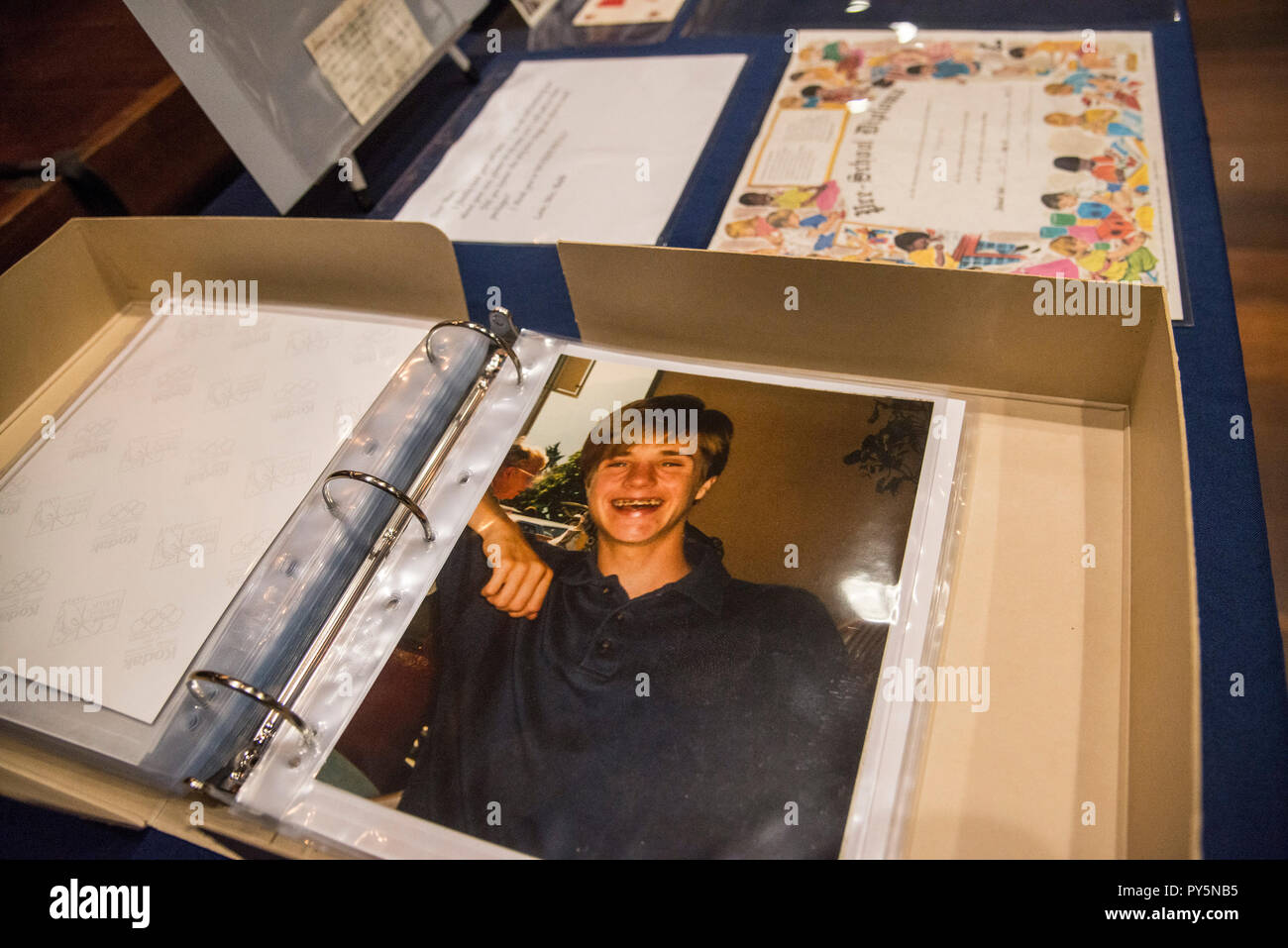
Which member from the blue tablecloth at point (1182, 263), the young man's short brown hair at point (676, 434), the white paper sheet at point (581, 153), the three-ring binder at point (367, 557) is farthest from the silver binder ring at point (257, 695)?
the white paper sheet at point (581, 153)

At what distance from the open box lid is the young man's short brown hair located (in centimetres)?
8

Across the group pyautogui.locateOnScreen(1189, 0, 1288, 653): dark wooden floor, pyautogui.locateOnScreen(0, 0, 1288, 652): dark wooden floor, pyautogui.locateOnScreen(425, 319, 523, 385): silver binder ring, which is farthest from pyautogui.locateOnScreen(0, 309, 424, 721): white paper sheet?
pyautogui.locateOnScreen(1189, 0, 1288, 653): dark wooden floor

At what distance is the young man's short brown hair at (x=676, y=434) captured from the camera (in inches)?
25.2

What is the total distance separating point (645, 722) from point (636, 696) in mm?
18

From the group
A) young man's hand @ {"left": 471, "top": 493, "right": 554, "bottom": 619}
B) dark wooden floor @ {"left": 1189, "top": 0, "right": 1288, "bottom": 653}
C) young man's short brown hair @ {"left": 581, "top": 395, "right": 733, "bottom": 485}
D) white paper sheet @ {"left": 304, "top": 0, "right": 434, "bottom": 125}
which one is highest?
white paper sheet @ {"left": 304, "top": 0, "right": 434, "bottom": 125}

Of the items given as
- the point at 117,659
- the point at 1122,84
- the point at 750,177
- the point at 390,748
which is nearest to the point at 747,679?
the point at 390,748

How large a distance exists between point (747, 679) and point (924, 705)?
0.11 metres

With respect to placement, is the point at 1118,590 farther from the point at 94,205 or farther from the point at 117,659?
the point at 94,205

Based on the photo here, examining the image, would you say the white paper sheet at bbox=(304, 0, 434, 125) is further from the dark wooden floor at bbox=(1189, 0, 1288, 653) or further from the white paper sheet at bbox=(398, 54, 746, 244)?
the dark wooden floor at bbox=(1189, 0, 1288, 653)

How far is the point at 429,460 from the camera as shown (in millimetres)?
673

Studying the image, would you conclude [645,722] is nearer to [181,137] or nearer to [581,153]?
[581,153]

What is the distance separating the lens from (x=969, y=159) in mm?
886

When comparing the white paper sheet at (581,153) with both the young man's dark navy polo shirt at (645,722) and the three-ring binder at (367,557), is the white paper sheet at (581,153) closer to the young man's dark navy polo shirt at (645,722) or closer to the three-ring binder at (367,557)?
the three-ring binder at (367,557)

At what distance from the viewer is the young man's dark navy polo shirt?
49 cm
